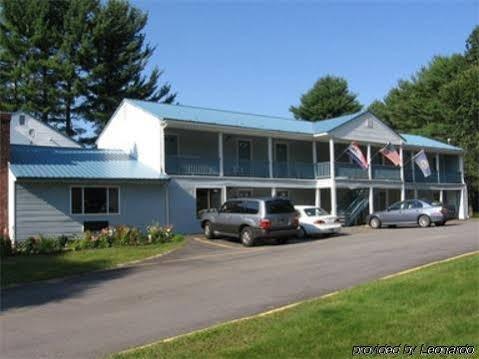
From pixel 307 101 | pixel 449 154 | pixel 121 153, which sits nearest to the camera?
pixel 121 153

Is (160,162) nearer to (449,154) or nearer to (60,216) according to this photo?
(60,216)

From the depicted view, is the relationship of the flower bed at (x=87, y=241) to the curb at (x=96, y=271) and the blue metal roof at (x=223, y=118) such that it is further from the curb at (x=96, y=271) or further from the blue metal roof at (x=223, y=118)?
the blue metal roof at (x=223, y=118)

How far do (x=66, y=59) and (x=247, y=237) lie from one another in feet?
92.5

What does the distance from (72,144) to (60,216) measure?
45.9 ft

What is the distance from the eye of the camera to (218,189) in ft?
101

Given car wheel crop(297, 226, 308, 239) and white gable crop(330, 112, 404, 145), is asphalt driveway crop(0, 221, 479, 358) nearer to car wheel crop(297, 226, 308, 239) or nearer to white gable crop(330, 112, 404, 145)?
car wheel crop(297, 226, 308, 239)

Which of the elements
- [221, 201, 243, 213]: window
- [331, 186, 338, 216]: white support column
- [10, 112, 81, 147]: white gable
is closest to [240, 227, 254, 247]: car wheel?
[221, 201, 243, 213]: window

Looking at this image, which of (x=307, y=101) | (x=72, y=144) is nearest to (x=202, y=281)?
(x=72, y=144)

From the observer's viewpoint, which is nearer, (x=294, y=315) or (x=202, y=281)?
(x=294, y=315)

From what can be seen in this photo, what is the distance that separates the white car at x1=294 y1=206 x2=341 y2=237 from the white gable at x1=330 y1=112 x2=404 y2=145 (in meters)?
9.87

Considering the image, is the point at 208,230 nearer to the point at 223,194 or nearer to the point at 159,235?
the point at 159,235

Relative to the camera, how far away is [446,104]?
60.5 m

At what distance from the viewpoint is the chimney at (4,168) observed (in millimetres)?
23938

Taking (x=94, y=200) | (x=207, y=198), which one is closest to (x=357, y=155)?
(x=207, y=198)
